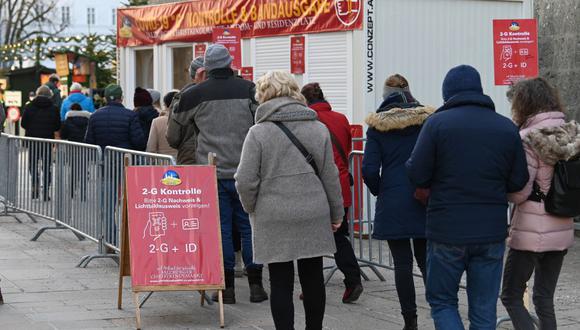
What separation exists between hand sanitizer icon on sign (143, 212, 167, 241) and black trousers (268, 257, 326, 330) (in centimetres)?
171

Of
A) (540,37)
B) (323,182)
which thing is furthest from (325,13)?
(323,182)

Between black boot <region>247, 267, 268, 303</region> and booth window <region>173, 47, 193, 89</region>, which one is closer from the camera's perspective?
black boot <region>247, 267, 268, 303</region>

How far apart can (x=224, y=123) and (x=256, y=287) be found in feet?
4.35

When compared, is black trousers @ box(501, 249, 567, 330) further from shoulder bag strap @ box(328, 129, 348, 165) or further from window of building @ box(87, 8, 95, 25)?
window of building @ box(87, 8, 95, 25)

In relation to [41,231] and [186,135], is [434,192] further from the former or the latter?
[41,231]

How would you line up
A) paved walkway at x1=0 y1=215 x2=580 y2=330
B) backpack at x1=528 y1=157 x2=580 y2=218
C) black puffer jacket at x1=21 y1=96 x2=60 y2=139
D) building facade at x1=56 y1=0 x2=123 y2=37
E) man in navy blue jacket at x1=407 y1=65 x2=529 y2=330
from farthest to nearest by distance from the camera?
building facade at x1=56 y1=0 x2=123 y2=37 < black puffer jacket at x1=21 y1=96 x2=60 y2=139 < paved walkway at x1=0 y1=215 x2=580 y2=330 < backpack at x1=528 y1=157 x2=580 y2=218 < man in navy blue jacket at x1=407 y1=65 x2=529 y2=330

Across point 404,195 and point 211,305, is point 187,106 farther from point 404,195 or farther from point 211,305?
point 404,195

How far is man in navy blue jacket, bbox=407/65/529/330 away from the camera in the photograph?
6105 millimetres

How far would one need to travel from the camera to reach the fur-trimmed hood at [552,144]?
6434mm

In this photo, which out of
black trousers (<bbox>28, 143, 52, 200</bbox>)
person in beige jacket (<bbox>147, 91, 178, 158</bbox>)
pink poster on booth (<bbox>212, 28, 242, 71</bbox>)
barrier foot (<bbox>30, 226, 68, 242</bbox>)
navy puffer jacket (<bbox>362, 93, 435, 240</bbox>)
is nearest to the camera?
navy puffer jacket (<bbox>362, 93, 435, 240</bbox>)

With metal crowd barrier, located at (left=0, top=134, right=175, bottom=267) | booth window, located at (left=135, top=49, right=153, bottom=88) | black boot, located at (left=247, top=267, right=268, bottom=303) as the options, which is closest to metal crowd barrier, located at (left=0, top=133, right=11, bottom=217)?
metal crowd barrier, located at (left=0, top=134, right=175, bottom=267)

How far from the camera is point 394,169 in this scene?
301 inches

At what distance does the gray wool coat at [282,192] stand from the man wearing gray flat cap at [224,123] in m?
2.11

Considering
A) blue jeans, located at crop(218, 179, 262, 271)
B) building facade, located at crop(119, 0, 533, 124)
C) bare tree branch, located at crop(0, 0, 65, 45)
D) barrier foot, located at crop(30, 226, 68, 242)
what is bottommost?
barrier foot, located at crop(30, 226, 68, 242)
